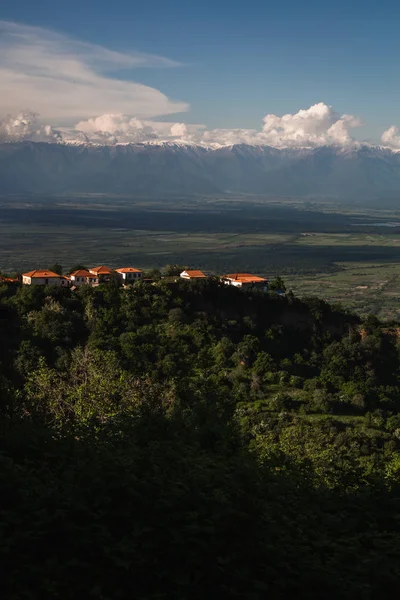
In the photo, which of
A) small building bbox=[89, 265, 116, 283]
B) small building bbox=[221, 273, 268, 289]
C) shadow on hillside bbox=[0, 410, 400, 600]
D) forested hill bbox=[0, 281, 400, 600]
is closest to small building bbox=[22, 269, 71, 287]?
small building bbox=[89, 265, 116, 283]

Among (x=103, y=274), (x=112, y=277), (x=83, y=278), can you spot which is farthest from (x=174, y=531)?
(x=112, y=277)

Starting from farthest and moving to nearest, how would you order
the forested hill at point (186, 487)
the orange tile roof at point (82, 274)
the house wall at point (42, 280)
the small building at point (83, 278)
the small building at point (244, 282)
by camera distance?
the small building at point (244, 282), the orange tile roof at point (82, 274), the small building at point (83, 278), the house wall at point (42, 280), the forested hill at point (186, 487)

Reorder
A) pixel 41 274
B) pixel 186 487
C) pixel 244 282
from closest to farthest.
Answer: pixel 186 487, pixel 41 274, pixel 244 282

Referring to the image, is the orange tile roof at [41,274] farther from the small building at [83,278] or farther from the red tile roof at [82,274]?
the red tile roof at [82,274]

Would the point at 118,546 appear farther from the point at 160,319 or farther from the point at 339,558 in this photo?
the point at 160,319

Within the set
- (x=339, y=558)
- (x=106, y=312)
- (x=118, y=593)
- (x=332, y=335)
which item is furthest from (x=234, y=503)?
(x=332, y=335)

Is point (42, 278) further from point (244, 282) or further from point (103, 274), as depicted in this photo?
point (244, 282)

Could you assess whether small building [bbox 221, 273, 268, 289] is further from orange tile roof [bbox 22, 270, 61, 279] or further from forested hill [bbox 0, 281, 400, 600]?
forested hill [bbox 0, 281, 400, 600]

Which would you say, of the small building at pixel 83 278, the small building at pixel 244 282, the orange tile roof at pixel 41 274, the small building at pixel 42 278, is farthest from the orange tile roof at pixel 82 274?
the small building at pixel 244 282
